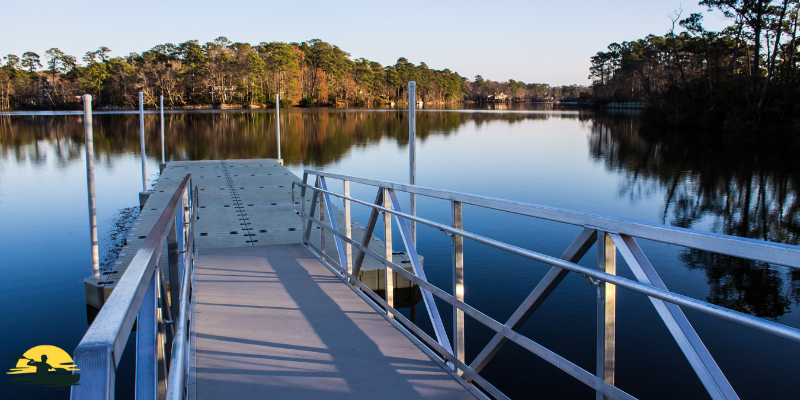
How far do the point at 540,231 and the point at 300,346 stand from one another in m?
5.94

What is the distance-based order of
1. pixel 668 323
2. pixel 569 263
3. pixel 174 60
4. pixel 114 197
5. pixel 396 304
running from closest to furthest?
pixel 668 323 < pixel 569 263 < pixel 396 304 < pixel 114 197 < pixel 174 60

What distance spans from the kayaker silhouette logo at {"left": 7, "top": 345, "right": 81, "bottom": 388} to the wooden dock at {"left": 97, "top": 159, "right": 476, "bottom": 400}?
1742 mm

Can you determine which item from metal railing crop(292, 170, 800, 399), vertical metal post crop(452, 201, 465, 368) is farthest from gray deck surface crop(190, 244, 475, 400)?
metal railing crop(292, 170, 800, 399)

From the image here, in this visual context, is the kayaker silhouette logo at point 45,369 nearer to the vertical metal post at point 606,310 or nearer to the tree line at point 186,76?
the vertical metal post at point 606,310

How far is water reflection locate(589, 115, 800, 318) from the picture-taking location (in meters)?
6.12

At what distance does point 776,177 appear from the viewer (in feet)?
45.9

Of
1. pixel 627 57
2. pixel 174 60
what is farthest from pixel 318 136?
pixel 627 57

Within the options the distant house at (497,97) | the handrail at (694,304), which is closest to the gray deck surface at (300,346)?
the handrail at (694,304)

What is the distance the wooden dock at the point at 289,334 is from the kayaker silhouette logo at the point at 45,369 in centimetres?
174

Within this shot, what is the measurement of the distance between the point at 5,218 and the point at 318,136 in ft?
58.6

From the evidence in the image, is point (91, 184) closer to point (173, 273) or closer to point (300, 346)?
point (300, 346)

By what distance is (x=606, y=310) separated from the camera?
5.14 feet

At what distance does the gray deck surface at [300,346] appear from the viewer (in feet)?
7.68

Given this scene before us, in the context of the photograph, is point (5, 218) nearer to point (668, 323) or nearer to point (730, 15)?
point (668, 323)
